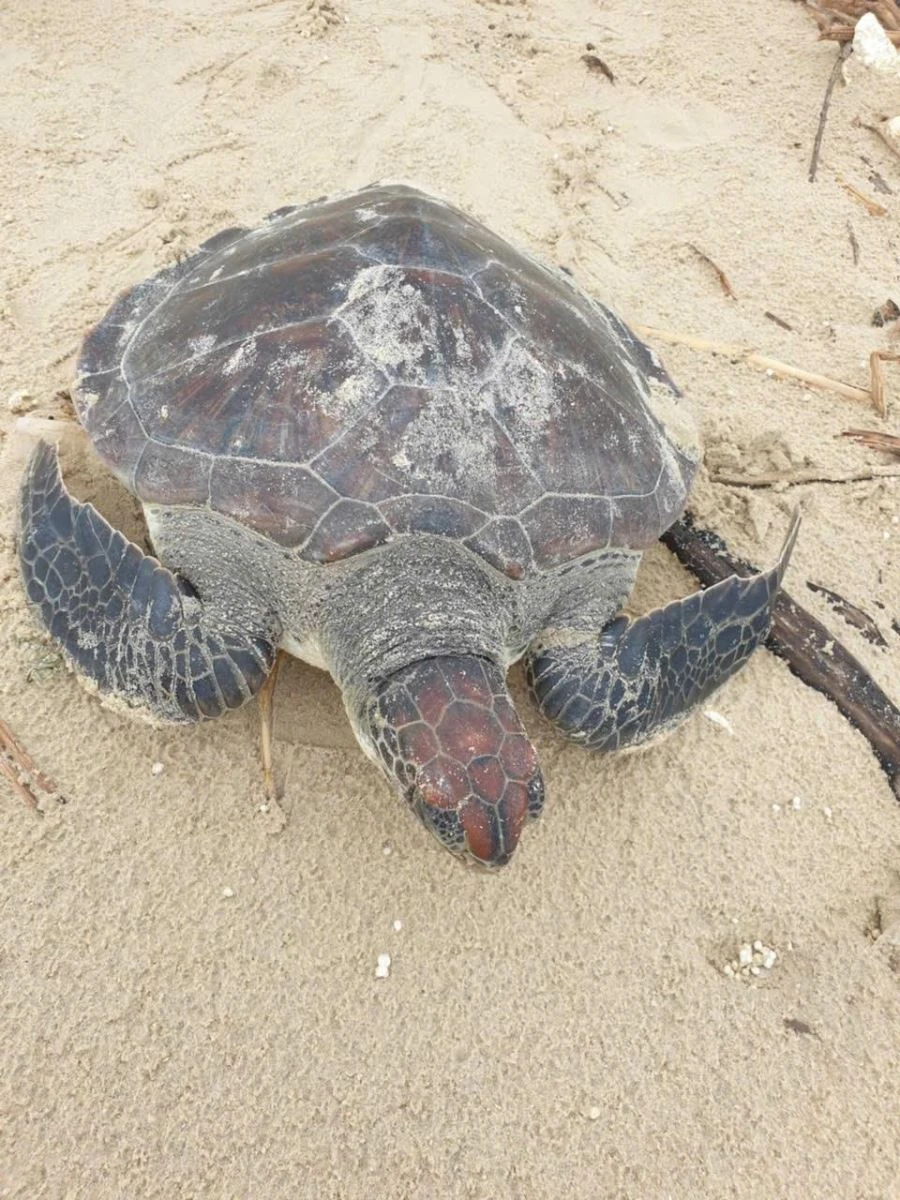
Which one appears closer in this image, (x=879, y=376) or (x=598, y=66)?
(x=879, y=376)

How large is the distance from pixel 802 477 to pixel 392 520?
5.28 ft

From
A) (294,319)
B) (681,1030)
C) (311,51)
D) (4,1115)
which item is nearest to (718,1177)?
(681,1030)

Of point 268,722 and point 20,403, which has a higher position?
point 20,403

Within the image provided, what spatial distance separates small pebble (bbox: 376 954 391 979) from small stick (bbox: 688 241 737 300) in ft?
9.11

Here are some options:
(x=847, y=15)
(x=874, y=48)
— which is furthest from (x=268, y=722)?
(x=847, y=15)

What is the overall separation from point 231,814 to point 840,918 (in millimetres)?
1443

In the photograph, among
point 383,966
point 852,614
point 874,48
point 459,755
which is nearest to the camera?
point 459,755

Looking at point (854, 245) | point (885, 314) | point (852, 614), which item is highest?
point (854, 245)

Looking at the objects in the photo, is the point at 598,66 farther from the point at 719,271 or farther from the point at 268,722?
the point at 268,722

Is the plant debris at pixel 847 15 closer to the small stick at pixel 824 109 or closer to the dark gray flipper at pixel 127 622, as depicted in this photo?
the small stick at pixel 824 109

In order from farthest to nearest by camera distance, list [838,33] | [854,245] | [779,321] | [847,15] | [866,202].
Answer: [847,15] → [838,33] → [866,202] → [854,245] → [779,321]

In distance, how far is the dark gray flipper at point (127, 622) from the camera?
1873mm

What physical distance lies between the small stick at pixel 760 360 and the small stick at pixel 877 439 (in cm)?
18

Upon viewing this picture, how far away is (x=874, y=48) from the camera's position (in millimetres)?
4207
